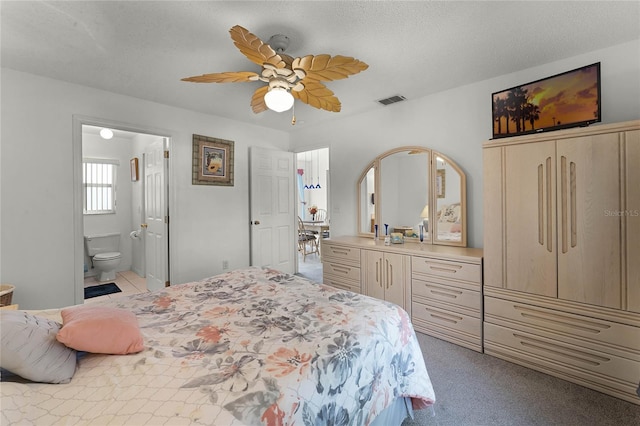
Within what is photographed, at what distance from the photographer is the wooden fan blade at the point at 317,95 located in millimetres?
2088

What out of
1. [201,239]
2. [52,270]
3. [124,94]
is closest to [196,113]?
[124,94]

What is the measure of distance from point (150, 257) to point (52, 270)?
1.20 m

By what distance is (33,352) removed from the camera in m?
0.89

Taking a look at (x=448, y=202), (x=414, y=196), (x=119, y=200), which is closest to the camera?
(x=448, y=202)

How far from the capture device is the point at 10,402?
0.73 m

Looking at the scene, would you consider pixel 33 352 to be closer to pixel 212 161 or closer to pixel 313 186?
pixel 212 161

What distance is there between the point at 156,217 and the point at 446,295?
364cm

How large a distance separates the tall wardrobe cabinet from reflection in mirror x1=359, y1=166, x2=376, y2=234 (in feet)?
4.96

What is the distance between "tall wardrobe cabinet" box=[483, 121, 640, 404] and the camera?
5.71 feet

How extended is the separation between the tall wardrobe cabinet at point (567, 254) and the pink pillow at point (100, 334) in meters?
2.49

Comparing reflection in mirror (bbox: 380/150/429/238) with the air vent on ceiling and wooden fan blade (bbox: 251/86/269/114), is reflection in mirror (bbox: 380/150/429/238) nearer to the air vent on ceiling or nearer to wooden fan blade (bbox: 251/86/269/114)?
the air vent on ceiling

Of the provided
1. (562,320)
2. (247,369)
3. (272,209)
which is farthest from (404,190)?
(247,369)

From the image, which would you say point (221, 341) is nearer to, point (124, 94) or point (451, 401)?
point (451, 401)

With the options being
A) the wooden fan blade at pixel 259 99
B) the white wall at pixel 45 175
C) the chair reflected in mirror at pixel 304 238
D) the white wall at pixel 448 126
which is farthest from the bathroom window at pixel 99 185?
the wooden fan blade at pixel 259 99
